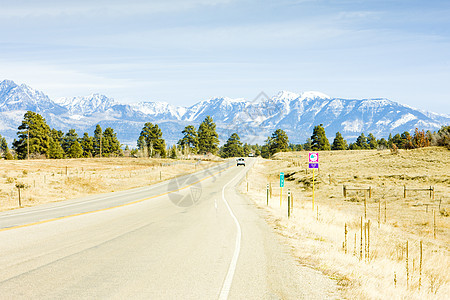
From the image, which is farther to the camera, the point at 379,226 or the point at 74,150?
the point at 74,150

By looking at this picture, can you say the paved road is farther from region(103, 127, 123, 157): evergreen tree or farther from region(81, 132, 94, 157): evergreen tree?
region(103, 127, 123, 157): evergreen tree

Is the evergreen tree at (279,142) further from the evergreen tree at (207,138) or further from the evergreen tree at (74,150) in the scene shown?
the evergreen tree at (74,150)

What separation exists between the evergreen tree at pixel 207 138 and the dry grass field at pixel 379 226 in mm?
74195

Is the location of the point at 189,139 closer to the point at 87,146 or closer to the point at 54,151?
the point at 87,146

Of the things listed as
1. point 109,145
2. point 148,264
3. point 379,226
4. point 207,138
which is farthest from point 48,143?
point 148,264

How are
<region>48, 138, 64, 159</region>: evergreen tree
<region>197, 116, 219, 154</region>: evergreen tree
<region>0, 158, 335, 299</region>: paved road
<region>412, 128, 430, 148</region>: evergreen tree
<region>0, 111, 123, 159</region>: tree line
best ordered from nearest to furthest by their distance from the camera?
<region>0, 158, 335, 299</region>: paved road
<region>412, 128, 430, 148</region>: evergreen tree
<region>0, 111, 123, 159</region>: tree line
<region>48, 138, 64, 159</region>: evergreen tree
<region>197, 116, 219, 154</region>: evergreen tree

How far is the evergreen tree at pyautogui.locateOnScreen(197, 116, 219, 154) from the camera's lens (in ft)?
436

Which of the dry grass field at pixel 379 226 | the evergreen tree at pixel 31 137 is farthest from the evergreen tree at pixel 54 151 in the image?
the dry grass field at pixel 379 226

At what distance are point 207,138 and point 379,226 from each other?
113 m

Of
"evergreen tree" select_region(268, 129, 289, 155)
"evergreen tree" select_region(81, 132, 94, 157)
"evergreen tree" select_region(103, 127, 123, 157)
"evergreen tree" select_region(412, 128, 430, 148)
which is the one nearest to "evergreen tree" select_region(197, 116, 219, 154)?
"evergreen tree" select_region(268, 129, 289, 155)

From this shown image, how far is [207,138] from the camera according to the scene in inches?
5217

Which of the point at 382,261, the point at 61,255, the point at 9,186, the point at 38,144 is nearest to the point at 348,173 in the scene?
the point at 9,186

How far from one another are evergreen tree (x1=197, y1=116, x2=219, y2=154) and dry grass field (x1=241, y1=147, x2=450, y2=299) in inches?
2921

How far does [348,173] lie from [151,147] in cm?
7500
